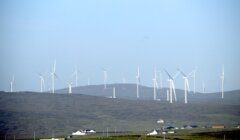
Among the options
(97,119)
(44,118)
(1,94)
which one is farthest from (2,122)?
(1,94)

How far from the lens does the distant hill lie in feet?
446

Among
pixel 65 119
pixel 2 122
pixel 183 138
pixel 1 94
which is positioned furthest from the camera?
pixel 1 94

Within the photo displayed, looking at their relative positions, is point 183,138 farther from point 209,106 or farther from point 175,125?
point 209,106

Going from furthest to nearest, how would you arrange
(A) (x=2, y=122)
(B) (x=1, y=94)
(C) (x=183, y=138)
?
(B) (x=1, y=94), (A) (x=2, y=122), (C) (x=183, y=138)

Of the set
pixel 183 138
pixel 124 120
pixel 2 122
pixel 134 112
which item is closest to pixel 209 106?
pixel 134 112

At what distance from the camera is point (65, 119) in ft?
481

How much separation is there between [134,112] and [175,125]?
74.8 feet

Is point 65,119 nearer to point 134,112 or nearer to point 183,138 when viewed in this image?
point 134,112

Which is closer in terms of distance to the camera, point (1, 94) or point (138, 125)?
point (138, 125)

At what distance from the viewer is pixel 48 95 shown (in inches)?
7121

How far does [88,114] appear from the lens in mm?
158750

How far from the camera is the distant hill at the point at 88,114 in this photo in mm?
135875

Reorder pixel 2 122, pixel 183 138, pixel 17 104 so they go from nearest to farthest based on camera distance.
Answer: pixel 183 138
pixel 2 122
pixel 17 104

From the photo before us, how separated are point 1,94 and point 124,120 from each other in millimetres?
42569
